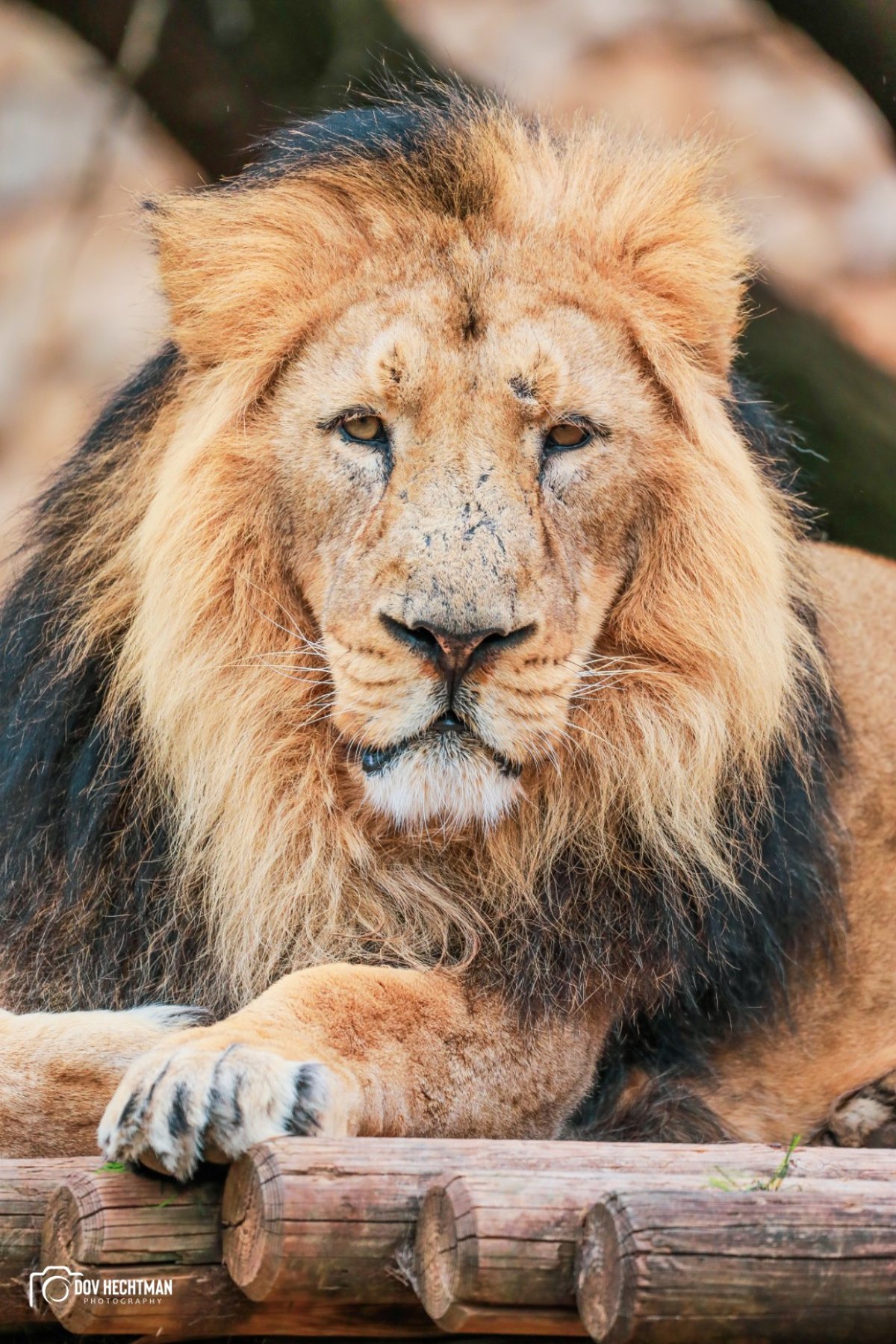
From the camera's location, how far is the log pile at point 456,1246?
189 cm

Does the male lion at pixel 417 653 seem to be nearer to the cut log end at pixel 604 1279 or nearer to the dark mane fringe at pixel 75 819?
the dark mane fringe at pixel 75 819

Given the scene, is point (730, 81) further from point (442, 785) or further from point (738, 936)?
point (442, 785)

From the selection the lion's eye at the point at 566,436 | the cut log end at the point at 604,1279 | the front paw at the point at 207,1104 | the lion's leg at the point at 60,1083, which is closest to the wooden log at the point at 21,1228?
the front paw at the point at 207,1104

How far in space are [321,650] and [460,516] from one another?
14.9 inches

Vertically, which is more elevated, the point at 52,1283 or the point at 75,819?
the point at 75,819

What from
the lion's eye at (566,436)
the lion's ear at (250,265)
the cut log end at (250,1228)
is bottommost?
the cut log end at (250,1228)

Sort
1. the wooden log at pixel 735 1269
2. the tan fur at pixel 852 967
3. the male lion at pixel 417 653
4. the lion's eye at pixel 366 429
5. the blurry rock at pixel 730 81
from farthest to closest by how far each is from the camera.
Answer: the blurry rock at pixel 730 81 < the tan fur at pixel 852 967 < the lion's eye at pixel 366 429 < the male lion at pixel 417 653 < the wooden log at pixel 735 1269

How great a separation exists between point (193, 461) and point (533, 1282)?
5.41 feet

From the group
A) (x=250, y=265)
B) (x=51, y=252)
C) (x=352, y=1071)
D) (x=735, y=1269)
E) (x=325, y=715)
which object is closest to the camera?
(x=735, y=1269)

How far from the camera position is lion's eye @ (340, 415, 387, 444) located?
295 centimetres

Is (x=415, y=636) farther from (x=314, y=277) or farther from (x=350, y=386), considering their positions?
(x=314, y=277)

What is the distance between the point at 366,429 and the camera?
2965mm

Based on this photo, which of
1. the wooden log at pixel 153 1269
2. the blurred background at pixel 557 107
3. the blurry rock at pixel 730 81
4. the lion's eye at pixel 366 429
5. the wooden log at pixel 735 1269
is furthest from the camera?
the blurry rock at pixel 730 81

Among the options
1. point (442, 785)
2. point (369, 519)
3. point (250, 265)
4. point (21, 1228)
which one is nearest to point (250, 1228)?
point (21, 1228)
